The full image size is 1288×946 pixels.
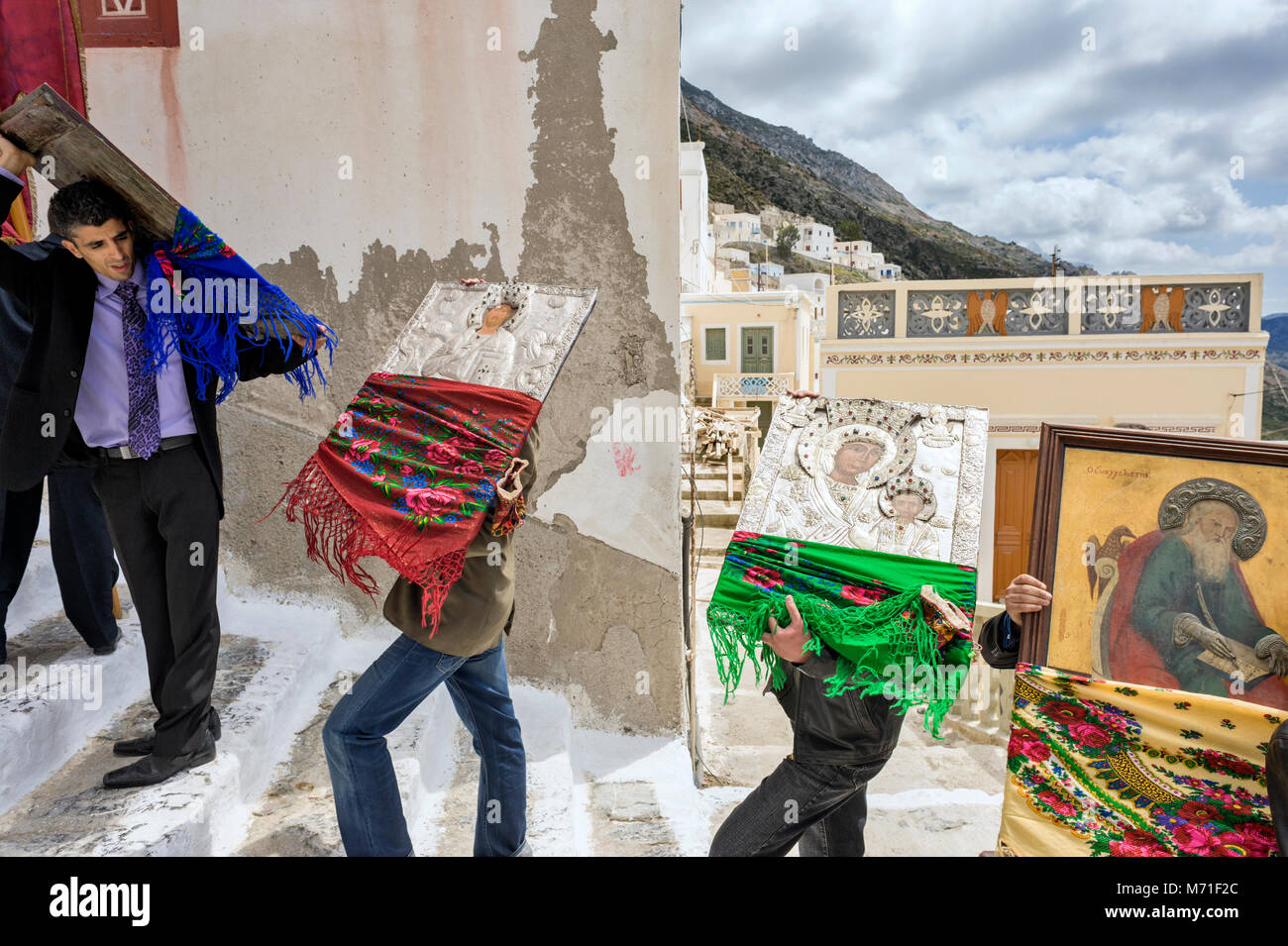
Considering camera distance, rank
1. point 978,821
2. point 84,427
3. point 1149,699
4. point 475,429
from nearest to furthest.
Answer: point 1149,699
point 475,429
point 84,427
point 978,821

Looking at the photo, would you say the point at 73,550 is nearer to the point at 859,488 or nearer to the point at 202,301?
the point at 202,301

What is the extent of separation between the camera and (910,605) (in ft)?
6.11

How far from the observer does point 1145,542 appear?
70.6 inches

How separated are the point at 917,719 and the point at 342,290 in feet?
16.4

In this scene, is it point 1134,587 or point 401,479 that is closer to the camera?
point 1134,587

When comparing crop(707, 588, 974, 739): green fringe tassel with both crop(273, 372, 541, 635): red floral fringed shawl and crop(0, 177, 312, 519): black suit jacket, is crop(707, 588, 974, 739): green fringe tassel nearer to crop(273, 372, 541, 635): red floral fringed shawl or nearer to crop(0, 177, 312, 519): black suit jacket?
crop(273, 372, 541, 635): red floral fringed shawl

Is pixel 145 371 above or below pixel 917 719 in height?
above

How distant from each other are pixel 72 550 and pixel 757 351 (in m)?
22.5

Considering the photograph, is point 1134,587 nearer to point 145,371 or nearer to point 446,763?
point 446,763

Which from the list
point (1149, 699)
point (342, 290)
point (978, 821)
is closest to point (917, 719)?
point (978, 821)

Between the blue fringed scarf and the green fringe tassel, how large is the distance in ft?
5.25

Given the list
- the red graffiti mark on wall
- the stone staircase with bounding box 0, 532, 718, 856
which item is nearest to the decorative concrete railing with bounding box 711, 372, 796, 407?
the red graffiti mark on wall

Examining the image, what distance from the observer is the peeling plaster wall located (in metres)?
3.26

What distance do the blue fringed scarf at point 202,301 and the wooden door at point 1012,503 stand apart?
28.1 feet
